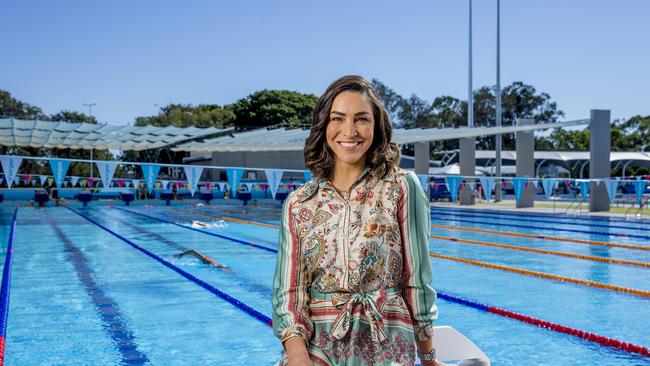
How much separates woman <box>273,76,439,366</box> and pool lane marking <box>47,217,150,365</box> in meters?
3.79

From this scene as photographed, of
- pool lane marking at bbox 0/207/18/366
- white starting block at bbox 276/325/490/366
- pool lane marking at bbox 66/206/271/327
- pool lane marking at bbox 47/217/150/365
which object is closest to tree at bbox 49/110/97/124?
pool lane marking at bbox 0/207/18/366

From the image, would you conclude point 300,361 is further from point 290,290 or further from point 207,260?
point 207,260

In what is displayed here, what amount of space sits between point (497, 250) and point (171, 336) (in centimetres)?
721

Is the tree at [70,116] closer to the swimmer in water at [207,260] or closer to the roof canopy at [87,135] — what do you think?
the roof canopy at [87,135]

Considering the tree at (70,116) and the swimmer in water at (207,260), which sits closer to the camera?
the swimmer in water at (207,260)

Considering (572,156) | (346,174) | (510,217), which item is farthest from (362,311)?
(572,156)

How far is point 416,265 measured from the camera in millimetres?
1493

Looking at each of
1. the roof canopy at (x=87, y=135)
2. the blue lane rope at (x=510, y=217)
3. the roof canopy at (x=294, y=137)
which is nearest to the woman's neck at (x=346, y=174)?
the blue lane rope at (x=510, y=217)

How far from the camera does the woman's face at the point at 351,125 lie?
1542mm

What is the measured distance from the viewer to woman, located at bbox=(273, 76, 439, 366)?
4.76 feet

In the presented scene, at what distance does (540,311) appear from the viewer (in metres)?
6.41

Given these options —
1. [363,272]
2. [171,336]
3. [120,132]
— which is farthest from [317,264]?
[120,132]

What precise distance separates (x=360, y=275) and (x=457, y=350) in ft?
1.99

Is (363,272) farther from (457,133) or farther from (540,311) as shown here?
(457,133)
